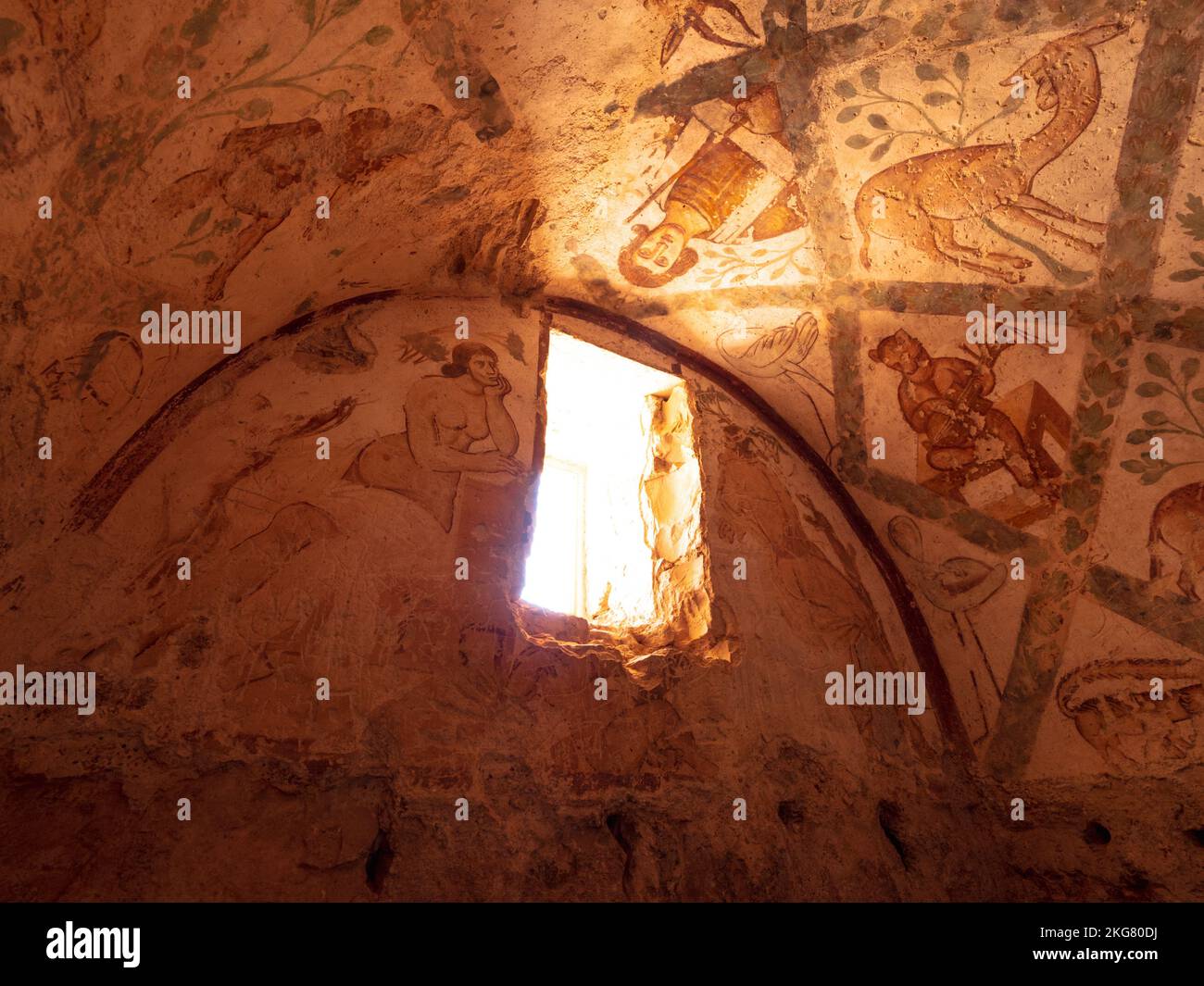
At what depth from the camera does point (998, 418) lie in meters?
5.05

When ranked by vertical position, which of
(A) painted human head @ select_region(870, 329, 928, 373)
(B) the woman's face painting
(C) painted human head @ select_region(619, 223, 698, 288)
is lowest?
(B) the woman's face painting

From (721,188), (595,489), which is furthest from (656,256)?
(595,489)

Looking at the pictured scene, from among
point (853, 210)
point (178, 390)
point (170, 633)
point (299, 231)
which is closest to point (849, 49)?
point (853, 210)

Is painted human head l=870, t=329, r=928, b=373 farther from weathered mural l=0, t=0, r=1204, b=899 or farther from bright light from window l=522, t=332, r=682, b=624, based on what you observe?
bright light from window l=522, t=332, r=682, b=624

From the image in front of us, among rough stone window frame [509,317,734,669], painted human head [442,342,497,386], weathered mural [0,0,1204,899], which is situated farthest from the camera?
painted human head [442,342,497,386]

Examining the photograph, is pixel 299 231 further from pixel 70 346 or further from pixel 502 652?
pixel 502 652

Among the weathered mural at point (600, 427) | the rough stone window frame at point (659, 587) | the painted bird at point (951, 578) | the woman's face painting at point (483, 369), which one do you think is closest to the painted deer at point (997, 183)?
the weathered mural at point (600, 427)

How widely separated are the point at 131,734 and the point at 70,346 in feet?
4.19

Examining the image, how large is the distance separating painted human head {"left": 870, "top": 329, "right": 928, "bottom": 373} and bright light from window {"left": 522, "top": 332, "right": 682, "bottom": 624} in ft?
3.32

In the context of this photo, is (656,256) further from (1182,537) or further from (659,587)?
(1182,537)

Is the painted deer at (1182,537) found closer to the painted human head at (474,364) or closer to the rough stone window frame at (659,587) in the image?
the rough stone window frame at (659,587)

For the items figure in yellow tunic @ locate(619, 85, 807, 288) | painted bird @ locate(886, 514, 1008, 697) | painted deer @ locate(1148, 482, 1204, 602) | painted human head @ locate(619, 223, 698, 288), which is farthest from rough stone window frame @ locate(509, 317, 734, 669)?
painted deer @ locate(1148, 482, 1204, 602)

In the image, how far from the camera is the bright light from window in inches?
195
